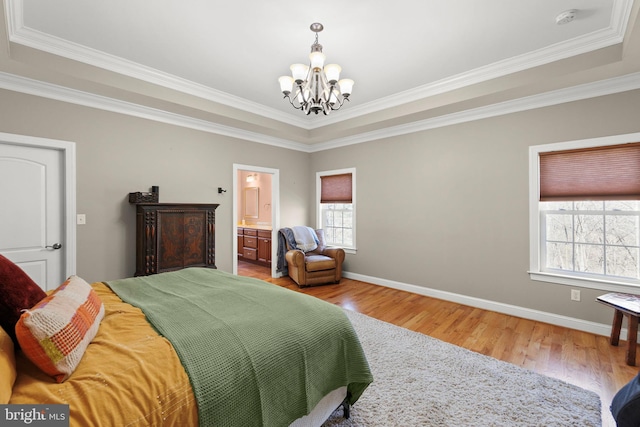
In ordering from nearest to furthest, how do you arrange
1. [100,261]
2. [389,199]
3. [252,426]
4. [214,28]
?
[252,426] → [214,28] → [100,261] → [389,199]

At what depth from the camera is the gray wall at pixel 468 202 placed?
3.10m

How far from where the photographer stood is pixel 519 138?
3.41m

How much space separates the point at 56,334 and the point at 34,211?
113 inches

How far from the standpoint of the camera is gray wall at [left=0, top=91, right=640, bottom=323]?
307 centimetres

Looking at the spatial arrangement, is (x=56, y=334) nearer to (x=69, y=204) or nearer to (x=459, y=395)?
(x=459, y=395)

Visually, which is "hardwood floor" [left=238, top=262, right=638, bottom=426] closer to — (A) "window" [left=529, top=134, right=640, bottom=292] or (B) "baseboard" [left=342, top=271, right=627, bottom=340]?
(B) "baseboard" [left=342, top=271, right=627, bottom=340]

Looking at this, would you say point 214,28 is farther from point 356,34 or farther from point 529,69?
point 529,69

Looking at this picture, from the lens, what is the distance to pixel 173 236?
3.59 meters

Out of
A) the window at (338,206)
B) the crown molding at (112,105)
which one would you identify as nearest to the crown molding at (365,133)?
the crown molding at (112,105)

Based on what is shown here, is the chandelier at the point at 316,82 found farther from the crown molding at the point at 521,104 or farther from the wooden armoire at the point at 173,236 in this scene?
the wooden armoire at the point at 173,236

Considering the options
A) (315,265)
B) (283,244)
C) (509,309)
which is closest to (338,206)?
(283,244)

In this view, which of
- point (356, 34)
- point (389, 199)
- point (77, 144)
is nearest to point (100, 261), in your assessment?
point (77, 144)

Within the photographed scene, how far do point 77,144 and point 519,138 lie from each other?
17.2 feet

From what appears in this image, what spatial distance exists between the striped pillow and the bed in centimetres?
3
